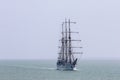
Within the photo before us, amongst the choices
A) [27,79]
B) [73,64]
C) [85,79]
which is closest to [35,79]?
[27,79]

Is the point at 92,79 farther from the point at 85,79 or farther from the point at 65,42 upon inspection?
the point at 65,42

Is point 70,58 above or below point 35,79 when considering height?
above

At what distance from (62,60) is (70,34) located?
748 centimetres

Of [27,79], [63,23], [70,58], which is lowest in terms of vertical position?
[27,79]

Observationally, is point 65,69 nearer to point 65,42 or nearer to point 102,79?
point 65,42

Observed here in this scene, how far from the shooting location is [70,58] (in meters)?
124

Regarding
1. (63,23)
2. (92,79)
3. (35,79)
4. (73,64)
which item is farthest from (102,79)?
(63,23)

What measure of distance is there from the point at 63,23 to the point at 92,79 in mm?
38099

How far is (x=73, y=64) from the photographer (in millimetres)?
121812

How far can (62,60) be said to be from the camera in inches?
4938

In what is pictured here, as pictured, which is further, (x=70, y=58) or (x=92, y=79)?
(x=70, y=58)

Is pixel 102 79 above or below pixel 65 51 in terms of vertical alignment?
below

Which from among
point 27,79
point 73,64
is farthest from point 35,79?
point 73,64

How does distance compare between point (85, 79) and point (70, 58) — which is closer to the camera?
point (85, 79)
